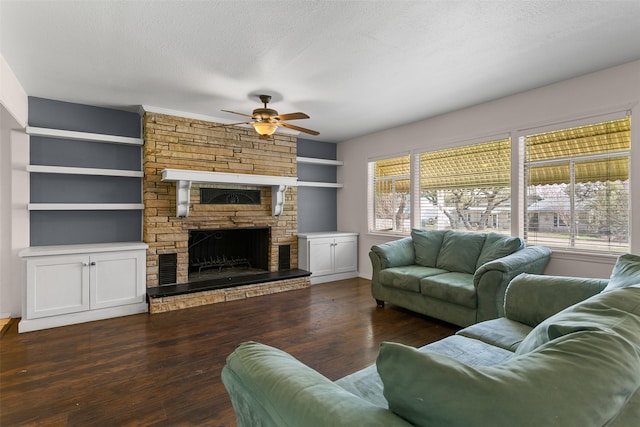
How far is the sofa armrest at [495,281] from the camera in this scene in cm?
293

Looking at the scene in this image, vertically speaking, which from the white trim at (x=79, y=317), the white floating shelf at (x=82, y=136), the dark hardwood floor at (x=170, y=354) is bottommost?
the dark hardwood floor at (x=170, y=354)

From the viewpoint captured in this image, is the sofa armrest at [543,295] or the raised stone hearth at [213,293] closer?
the sofa armrest at [543,295]

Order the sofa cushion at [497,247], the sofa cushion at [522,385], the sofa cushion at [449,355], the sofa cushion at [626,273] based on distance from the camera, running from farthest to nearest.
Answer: the sofa cushion at [497,247], the sofa cushion at [626,273], the sofa cushion at [449,355], the sofa cushion at [522,385]

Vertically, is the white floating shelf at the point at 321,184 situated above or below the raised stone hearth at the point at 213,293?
above

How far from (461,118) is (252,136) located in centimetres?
300

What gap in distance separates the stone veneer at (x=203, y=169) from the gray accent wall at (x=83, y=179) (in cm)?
33

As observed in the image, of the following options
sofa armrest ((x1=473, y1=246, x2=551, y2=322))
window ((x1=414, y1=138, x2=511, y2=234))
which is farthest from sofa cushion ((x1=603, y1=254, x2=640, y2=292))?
window ((x1=414, y1=138, x2=511, y2=234))

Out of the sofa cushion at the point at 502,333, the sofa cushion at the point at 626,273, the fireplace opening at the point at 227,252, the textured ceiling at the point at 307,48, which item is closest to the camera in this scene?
the sofa cushion at the point at 626,273

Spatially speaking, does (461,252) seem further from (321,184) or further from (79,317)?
(79,317)

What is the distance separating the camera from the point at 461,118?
4.31m

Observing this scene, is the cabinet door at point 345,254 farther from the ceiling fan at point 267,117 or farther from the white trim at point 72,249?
the white trim at point 72,249

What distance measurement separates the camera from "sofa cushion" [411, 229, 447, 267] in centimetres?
419

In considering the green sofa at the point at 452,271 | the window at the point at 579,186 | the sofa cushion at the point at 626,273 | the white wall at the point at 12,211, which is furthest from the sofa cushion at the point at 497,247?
the white wall at the point at 12,211

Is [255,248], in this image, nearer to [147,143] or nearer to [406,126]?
[147,143]
